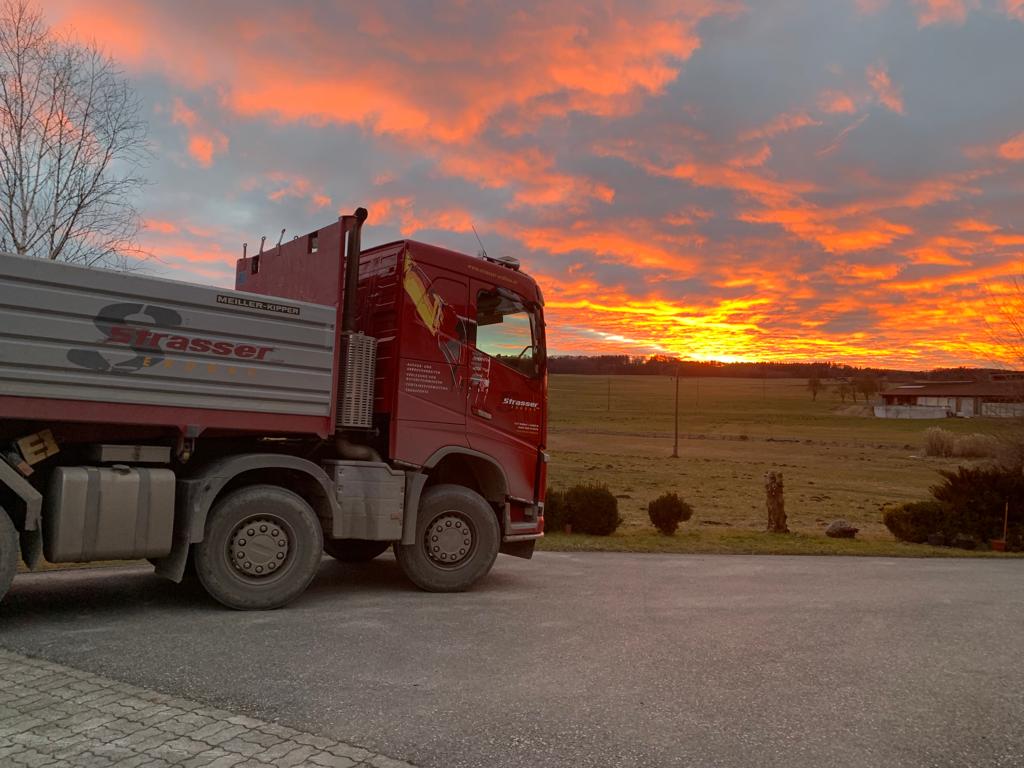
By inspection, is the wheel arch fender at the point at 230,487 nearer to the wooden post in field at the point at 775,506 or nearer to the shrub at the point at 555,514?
the shrub at the point at 555,514

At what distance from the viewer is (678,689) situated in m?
5.10

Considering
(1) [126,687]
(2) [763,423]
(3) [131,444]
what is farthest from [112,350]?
(2) [763,423]

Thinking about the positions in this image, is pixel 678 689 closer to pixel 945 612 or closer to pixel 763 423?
pixel 945 612

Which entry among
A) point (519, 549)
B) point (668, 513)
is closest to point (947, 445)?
point (668, 513)

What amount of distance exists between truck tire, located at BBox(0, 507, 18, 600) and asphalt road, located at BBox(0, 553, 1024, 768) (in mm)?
404

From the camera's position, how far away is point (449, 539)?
8617 mm

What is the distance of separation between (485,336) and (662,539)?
32.9ft

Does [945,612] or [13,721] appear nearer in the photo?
[13,721]

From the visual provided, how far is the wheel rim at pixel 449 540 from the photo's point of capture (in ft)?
28.0

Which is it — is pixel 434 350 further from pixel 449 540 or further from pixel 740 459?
pixel 740 459

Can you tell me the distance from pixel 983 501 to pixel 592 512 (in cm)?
1023

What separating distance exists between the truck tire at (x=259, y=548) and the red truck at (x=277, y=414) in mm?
17

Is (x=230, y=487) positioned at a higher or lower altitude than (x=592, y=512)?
higher

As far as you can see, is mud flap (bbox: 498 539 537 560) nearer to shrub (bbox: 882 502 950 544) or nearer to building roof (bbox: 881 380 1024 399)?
shrub (bbox: 882 502 950 544)
